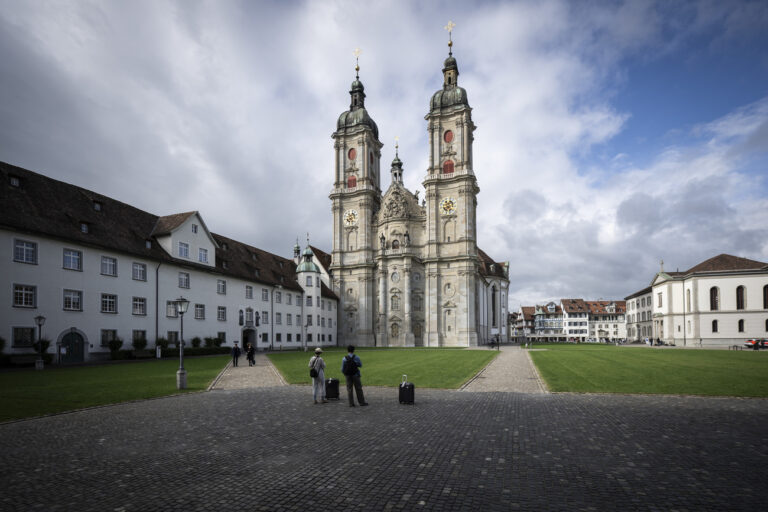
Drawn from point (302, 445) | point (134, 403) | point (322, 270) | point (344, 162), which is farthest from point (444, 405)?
point (344, 162)

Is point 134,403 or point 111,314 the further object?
point 111,314

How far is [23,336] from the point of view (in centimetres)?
2998

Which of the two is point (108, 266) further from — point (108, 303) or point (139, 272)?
point (139, 272)

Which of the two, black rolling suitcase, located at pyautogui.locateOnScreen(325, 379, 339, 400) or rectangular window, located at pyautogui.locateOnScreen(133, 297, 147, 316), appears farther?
rectangular window, located at pyautogui.locateOnScreen(133, 297, 147, 316)

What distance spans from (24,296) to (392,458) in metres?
32.5

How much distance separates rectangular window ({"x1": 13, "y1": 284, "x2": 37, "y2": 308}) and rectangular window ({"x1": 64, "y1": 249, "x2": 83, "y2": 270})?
112 inches

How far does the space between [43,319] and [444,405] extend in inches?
1109

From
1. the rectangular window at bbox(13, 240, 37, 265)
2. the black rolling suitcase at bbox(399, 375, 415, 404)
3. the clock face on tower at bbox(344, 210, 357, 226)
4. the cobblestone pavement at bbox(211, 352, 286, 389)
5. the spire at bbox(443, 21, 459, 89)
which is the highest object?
the spire at bbox(443, 21, 459, 89)

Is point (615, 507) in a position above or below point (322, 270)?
below

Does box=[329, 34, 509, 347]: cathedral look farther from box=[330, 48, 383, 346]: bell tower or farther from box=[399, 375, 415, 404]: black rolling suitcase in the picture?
box=[399, 375, 415, 404]: black rolling suitcase

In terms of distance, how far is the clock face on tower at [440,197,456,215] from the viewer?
254 feet

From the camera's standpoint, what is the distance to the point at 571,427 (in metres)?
11.7

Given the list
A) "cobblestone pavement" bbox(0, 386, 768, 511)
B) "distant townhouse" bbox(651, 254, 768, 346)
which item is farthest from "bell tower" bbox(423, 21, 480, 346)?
"cobblestone pavement" bbox(0, 386, 768, 511)

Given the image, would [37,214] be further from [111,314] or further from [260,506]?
[260,506]
